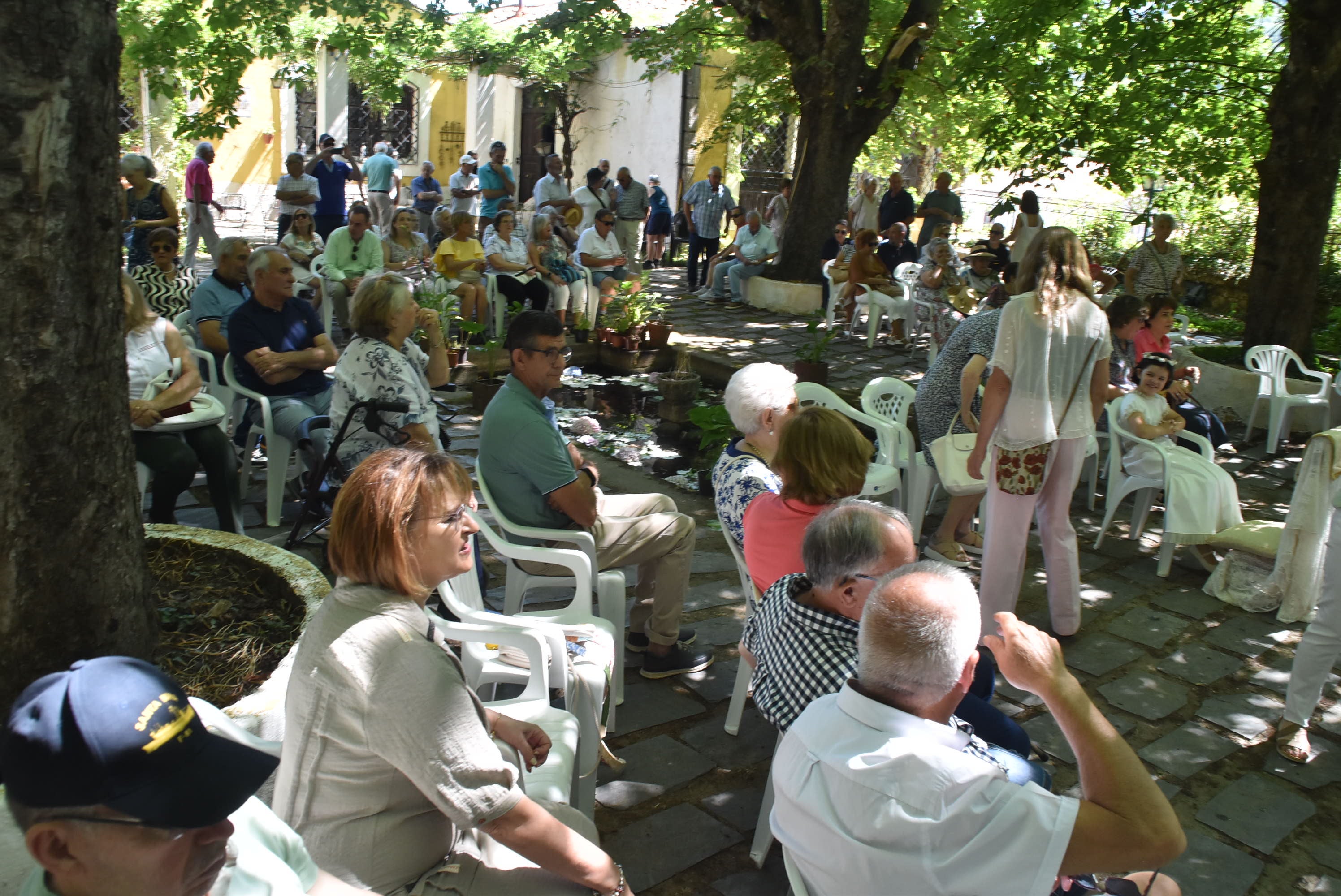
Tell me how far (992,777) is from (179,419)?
3608mm

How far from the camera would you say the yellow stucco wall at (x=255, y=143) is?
76.2 ft

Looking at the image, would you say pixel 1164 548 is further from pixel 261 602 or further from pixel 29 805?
pixel 29 805

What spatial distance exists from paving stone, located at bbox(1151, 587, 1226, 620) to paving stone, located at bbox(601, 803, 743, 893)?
2.93 metres

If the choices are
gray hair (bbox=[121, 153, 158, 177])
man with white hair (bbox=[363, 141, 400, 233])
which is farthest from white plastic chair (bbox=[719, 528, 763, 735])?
man with white hair (bbox=[363, 141, 400, 233])

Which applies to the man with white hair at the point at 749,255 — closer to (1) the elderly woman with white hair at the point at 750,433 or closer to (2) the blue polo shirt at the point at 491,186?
(2) the blue polo shirt at the point at 491,186

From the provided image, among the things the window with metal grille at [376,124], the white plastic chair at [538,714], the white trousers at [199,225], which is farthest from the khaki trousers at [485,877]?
the window with metal grille at [376,124]

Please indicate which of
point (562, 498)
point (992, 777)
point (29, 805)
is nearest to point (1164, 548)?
point (562, 498)

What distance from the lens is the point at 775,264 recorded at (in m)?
13.5

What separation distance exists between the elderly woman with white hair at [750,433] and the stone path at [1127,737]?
759 millimetres

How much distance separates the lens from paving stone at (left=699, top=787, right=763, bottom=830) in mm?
3088

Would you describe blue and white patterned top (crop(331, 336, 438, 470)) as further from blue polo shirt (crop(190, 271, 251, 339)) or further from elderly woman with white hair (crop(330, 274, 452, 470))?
blue polo shirt (crop(190, 271, 251, 339))

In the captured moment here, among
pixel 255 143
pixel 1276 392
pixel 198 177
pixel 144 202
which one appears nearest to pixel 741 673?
pixel 1276 392

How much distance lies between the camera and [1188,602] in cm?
502

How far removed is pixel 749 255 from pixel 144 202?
7.15m
